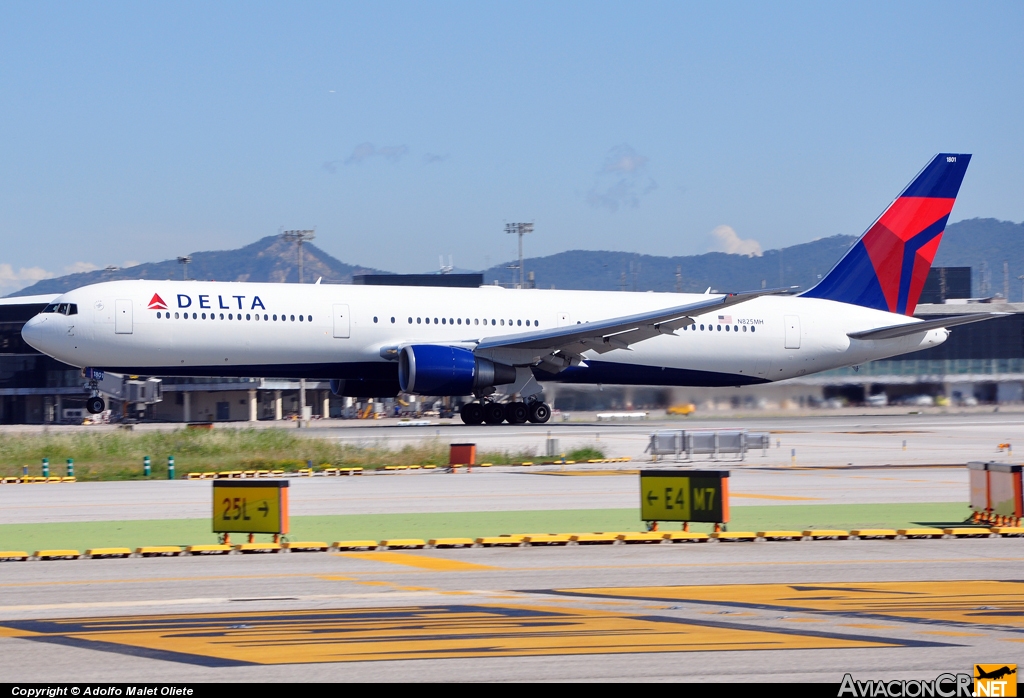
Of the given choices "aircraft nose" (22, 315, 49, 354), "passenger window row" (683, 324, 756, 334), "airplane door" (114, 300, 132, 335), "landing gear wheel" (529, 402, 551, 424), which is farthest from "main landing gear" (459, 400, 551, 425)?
"aircraft nose" (22, 315, 49, 354)

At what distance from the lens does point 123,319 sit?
37688mm

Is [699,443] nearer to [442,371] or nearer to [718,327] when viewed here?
[442,371]

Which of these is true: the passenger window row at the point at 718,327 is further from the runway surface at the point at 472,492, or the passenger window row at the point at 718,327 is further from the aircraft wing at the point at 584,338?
the runway surface at the point at 472,492

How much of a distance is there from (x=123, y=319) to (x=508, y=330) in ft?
44.2

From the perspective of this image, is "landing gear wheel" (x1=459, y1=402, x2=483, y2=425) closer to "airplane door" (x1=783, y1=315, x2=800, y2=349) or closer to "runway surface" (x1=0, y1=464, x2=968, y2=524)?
"airplane door" (x1=783, y1=315, x2=800, y2=349)

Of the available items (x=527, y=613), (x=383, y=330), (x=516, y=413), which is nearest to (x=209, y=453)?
(x=383, y=330)

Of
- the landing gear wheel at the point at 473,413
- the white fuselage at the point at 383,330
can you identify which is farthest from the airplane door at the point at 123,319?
the landing gear wheel at the point at 473,413

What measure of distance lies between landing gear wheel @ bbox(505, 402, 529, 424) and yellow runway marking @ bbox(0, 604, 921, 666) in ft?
102

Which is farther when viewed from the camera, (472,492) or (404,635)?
(472,492)

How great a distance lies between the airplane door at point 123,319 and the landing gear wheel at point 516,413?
535 inches

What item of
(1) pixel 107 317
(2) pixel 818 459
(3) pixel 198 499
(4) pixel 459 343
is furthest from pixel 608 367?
(3) pixel 198 499

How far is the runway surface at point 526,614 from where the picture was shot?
8.31m

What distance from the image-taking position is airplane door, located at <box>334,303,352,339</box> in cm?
3934

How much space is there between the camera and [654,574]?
42.8 feet
